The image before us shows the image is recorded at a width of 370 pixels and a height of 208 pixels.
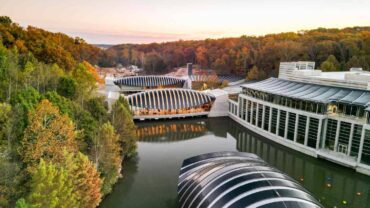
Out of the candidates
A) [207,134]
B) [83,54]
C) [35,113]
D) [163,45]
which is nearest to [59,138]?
[35,113]

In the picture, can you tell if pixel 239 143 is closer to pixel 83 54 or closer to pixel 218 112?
pixel 218 112

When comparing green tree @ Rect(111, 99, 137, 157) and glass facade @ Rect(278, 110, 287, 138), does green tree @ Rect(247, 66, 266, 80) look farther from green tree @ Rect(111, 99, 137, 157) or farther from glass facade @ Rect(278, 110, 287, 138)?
green tree @ Rect(111, 99, 137, 157)

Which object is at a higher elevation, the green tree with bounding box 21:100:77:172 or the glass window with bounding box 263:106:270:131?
the green tree with bounding box 21:100:77:172

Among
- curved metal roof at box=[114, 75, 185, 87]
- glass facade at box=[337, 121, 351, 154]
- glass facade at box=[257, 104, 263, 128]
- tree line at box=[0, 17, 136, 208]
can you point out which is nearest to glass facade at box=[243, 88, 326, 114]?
glass facade at box=[257, 104, 263, 128]

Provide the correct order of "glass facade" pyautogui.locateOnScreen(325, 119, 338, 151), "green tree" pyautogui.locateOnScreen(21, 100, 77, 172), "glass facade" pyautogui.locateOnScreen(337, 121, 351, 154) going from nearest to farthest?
"green tree" pyautogui.locateOnScreen(21, 100, 77, 172)
"glass facade" pyautogui.locateOnScreen(337, 121, 351, 154)
"glass facade" pyautogui.locateOnScreen(325, 119, 338, 151)

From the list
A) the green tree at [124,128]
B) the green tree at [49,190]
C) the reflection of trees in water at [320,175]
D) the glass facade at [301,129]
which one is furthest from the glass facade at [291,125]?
the green tree at [49,190]

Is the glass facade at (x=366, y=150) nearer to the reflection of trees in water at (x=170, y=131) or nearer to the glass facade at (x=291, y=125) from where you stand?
the glass facade at (x=291, y=125)
